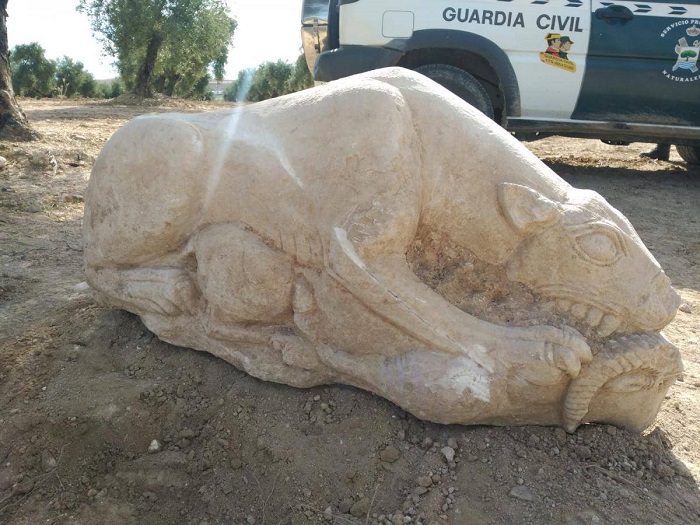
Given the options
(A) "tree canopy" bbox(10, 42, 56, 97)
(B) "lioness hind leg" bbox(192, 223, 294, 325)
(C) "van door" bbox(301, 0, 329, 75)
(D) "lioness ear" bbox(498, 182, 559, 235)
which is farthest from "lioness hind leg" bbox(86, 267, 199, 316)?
(A) "tree canopy" bbox(10, 42, 56, 97)

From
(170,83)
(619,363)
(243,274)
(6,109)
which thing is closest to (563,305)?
(619,363)

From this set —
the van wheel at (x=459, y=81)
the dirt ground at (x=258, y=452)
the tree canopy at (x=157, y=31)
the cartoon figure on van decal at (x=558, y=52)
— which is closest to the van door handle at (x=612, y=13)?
the cartoon figure on van decal at (x=558, y=52)

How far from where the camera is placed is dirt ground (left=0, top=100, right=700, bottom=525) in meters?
2.12

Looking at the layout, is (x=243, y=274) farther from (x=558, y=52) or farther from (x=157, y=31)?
(x=157, y=31)

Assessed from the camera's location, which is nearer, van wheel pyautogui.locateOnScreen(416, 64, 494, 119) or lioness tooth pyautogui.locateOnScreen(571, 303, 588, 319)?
lioness tooth pyautogui.locateOnScreen(571, 303, 588, 319)

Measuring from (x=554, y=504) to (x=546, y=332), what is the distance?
22.9 inches

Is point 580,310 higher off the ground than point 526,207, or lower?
lower

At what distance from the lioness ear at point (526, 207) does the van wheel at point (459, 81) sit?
12.4 ft

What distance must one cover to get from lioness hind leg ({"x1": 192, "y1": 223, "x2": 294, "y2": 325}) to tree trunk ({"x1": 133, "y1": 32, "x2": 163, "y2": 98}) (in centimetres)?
1506

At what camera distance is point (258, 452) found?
93.0 inches

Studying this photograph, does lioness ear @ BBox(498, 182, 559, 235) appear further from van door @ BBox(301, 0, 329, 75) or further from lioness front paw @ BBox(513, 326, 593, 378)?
van door @ BBox(301, 0, 329, 75)

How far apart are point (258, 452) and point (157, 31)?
52.6ft

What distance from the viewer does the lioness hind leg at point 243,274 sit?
2.38m

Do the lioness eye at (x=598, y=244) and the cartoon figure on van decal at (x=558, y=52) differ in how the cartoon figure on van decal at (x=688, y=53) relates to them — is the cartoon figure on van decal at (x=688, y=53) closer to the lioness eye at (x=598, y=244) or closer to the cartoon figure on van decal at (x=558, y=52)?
the cartoon figure on van decal at (x=558, y=52)
